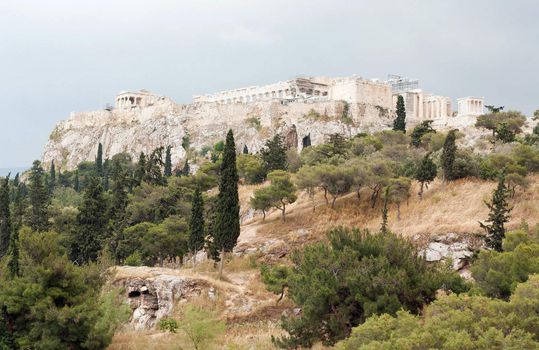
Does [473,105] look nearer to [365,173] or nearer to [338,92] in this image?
[338,92]

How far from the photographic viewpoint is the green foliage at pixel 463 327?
440 inches

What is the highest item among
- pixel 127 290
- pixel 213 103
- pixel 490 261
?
pixel 213 103

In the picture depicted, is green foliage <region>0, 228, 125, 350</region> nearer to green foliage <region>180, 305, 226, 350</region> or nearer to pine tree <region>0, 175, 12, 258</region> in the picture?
green foliage <region>180, 305, 226, 350</region>

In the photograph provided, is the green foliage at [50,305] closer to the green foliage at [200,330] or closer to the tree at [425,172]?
the green foliage at [200,330]

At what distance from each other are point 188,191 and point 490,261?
3122 centimetres

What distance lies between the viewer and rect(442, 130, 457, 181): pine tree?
119 feet

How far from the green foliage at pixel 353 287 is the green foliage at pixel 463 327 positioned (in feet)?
8.60

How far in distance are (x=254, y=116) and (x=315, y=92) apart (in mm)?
10416

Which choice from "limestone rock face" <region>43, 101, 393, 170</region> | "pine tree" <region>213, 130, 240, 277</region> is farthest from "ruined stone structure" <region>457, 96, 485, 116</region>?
"pine tree" <region>213, 130, 240, 277</region>

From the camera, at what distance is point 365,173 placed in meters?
36.4

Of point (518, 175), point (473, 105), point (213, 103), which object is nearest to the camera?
point (518, 175)

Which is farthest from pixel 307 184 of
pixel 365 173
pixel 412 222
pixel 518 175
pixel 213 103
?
pixel 213 103

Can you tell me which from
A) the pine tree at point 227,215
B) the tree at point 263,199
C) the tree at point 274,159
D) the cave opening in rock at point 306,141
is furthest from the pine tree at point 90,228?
the cave opening in rock at point 306,141

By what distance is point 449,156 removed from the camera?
36531 mm
